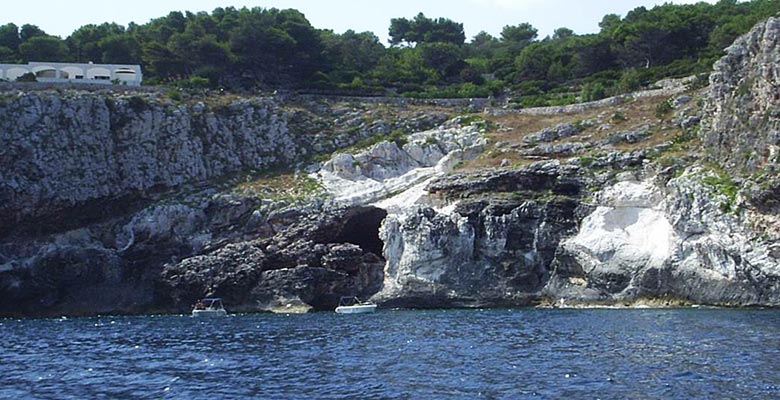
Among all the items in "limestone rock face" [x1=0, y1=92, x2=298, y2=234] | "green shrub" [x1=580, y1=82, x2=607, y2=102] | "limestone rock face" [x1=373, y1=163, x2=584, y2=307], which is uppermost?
"green shrub" [x1=580, y1=82, x2=607, y2=102]

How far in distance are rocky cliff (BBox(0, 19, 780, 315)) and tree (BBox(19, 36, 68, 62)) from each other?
3055 cm

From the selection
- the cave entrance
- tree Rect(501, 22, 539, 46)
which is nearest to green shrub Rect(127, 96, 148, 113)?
Result: the cave entrance

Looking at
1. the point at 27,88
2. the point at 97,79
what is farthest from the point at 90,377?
the point at 97,79

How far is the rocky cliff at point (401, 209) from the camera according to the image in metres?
62.2

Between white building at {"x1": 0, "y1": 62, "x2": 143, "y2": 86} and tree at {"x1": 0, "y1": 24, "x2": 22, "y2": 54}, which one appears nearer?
white building at {"x1": 0, "y1": 62, "x2": 143, "y2": 86}

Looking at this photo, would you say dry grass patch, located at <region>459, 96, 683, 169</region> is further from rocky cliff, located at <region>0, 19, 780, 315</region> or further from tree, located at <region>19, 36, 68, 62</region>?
tree, located at <region>19, 36, 68, 62</region>

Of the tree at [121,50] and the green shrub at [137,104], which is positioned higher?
the tree at [121,50]

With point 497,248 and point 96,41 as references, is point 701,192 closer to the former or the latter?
point 497,248

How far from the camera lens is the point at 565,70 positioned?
114m

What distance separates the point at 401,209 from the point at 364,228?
14.3ft

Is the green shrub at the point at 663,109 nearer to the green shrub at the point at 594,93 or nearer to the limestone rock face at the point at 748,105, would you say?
the limestone rock face at the point at 748,105

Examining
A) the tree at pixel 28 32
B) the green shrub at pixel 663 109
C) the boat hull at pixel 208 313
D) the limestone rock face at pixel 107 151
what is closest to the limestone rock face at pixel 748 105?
the green shrub at pixel 663 109

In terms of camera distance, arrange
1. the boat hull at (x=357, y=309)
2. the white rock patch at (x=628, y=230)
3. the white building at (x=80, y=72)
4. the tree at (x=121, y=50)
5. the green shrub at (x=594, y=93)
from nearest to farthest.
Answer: the white rock patch at (x=628, y=230), the boat hull at (x=357, y=309), the green shrub at (x=594, y=93), the white building at (x=80, y=72), the tree at (x=121, y=50)

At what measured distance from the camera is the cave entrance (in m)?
72.8
